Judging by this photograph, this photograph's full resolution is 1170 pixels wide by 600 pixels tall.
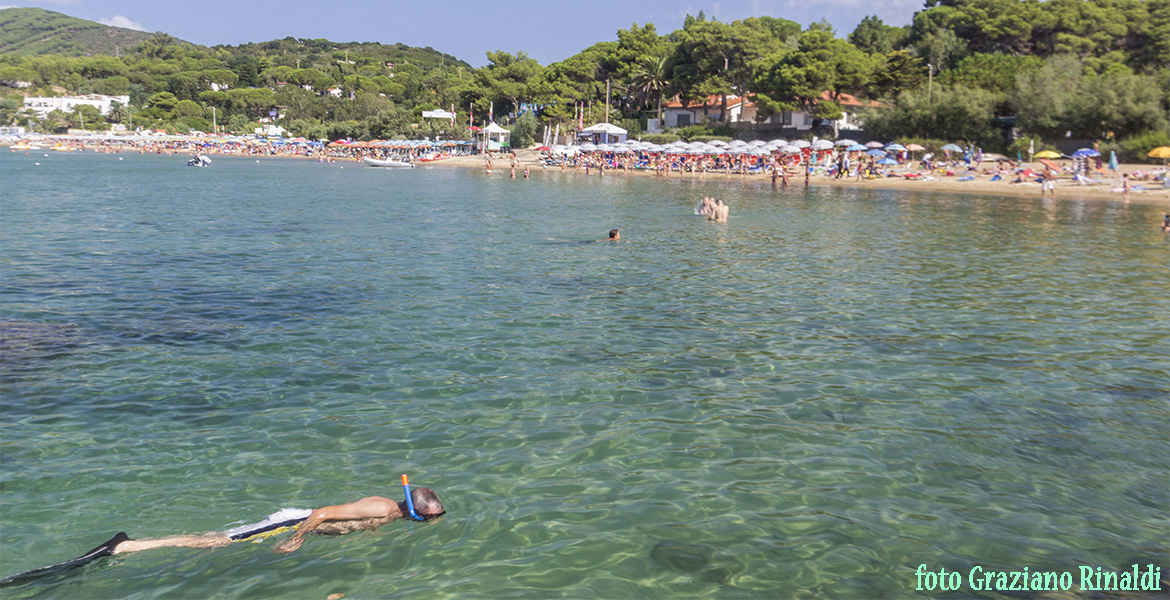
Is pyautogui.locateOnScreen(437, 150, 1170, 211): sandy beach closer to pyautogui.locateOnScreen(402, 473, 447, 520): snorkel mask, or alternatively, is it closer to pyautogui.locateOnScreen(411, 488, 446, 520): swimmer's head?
pyautogui.locateOnScreen(411, 488, 446, 520): swimmer's head

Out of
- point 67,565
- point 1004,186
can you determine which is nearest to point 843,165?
point 1004,186

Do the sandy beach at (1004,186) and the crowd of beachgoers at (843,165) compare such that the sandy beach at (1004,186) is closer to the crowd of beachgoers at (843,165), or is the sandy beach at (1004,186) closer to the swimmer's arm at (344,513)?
the crowd of beachgoers at (843,165)

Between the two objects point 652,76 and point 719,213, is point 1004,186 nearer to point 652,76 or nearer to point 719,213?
point 719,213

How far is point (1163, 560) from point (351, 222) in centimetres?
2403

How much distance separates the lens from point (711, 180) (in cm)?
4994

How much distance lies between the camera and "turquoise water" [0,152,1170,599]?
18.4 feet

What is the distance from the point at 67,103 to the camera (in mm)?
141625

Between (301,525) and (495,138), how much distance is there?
78.6 metres

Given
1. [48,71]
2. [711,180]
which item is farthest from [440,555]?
[48,71]

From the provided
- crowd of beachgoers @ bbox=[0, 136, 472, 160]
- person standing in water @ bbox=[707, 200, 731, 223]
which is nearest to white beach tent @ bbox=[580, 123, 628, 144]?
crowd of beachgoers @ bbox=[0, 136, 472, 160]

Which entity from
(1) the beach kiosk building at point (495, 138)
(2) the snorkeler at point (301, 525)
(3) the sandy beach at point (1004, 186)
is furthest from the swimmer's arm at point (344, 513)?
(1) the beach kiosk building at point (495, 138)

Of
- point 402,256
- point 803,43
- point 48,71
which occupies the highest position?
point 48,71

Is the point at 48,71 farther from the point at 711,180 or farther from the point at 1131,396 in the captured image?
the point at 1131,396

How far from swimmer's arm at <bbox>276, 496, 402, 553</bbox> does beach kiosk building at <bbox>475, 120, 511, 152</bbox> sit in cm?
6825
